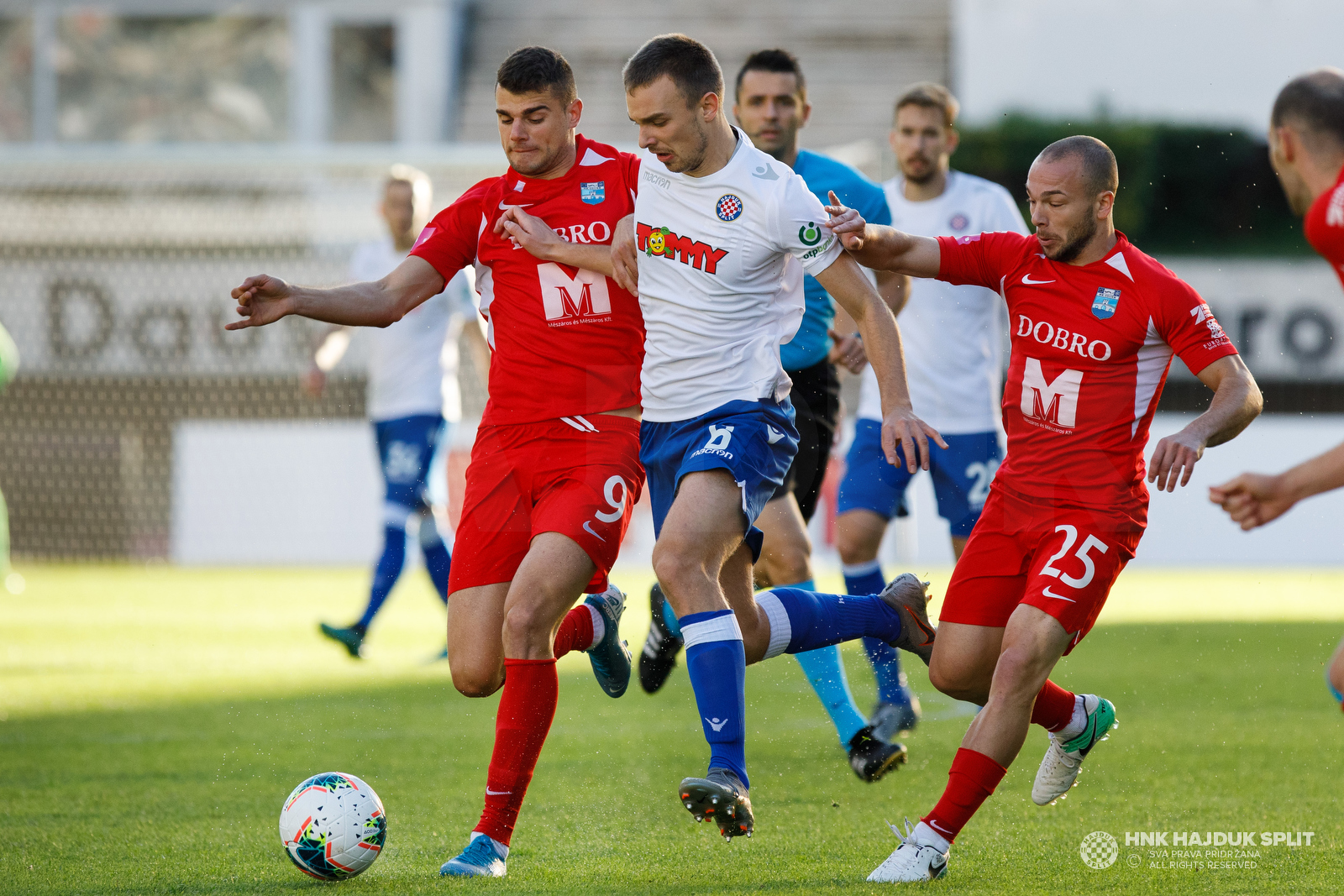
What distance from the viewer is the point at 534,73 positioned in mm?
4402

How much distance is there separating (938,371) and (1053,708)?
6.92 feet

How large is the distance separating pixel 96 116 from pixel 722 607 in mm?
21998

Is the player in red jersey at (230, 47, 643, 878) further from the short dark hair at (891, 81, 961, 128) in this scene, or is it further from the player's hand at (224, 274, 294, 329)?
the short dark hair at (891, 81, 961, 128)

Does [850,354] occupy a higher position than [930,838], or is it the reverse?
[850,354]

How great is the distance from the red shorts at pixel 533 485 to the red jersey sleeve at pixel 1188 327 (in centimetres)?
156

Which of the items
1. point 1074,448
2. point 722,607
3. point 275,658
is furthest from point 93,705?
point 1074,448

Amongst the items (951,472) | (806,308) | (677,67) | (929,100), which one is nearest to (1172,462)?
(677,67)

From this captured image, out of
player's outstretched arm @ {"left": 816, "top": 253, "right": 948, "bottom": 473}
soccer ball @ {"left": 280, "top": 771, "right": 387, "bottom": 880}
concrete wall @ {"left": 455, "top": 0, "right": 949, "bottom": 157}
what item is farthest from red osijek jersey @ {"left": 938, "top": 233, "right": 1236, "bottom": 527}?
concrete wall @ {"left": 455, "top": 0, "right": 949, "bottom": 157}

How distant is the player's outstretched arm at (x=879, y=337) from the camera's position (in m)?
4.19

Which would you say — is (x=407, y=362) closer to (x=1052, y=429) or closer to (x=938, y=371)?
(x=938, y=371)

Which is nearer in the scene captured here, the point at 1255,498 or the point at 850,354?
the point at 1255,498

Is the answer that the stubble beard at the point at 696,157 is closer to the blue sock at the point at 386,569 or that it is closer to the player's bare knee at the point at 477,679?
the player's bare knee at the point at 477,679

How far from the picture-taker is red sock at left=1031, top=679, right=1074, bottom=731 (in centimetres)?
458

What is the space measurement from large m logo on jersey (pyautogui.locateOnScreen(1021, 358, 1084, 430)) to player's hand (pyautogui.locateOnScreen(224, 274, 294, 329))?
2134mm
